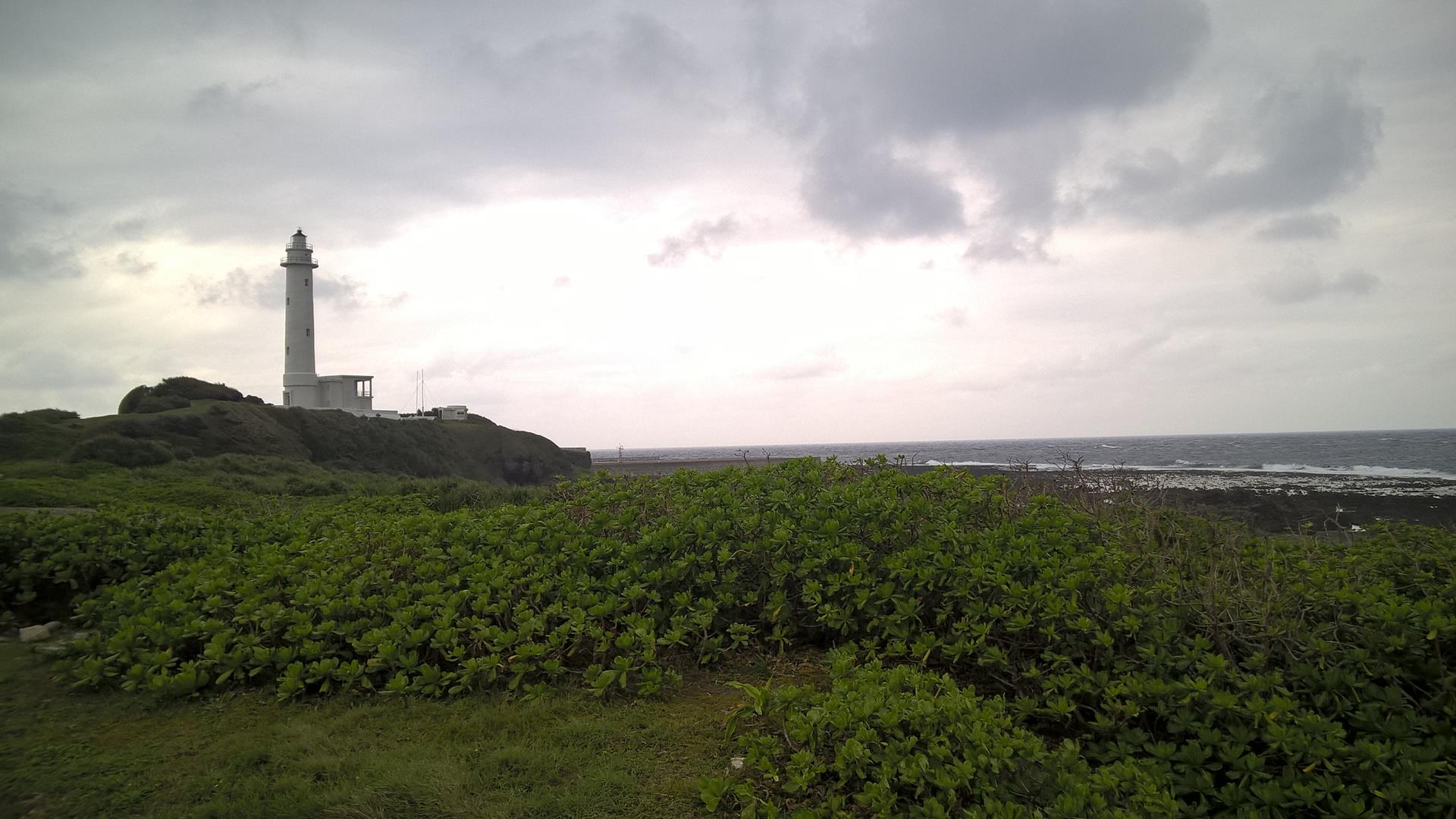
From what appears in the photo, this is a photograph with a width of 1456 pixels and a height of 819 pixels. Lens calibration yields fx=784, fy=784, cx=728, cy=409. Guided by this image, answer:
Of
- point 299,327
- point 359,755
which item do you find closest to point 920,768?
point 359,755

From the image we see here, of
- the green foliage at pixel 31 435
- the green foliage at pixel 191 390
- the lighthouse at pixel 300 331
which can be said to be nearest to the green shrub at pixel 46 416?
the green foliage at pixel 31 435

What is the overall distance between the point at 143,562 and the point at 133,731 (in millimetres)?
2369

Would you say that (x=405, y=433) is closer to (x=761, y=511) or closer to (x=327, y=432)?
(x=327, y=432)

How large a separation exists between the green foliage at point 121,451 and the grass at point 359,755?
17.0m

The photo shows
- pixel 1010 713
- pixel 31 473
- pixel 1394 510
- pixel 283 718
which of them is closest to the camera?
pixel 1010 713

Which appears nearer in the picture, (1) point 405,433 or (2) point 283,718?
(2) point 283,718

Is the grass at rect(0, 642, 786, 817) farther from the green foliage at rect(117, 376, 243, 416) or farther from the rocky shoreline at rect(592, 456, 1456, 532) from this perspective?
the green foliage at rect(117, 376, 243, 416)

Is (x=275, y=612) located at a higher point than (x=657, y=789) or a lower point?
higher

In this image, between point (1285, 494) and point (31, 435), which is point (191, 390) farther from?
point (1285, 494)

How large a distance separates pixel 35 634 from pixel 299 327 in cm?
3966

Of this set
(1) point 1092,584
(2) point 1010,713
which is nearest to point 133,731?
(2) point 1010,713

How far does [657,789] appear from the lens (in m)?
2.90

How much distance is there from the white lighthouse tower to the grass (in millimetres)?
40444

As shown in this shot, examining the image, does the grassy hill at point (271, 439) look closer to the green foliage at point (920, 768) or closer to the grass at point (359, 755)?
the grass at point (359, 755)
